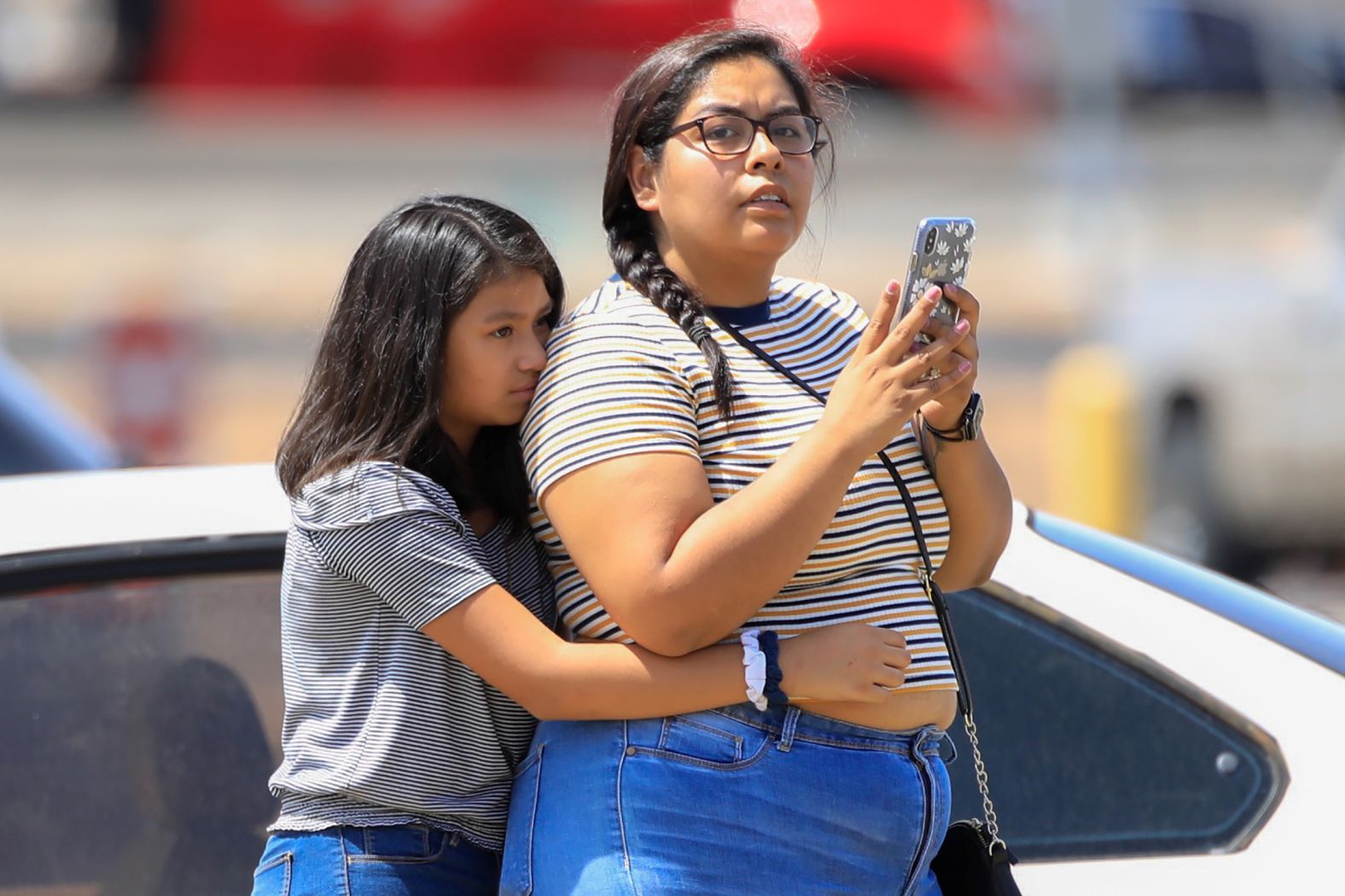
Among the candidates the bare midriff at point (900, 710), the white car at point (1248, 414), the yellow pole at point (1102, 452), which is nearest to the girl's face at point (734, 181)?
the bare midriff at point (900, 710)

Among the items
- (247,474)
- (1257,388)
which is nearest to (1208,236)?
(1257,388)

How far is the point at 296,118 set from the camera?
13391mm

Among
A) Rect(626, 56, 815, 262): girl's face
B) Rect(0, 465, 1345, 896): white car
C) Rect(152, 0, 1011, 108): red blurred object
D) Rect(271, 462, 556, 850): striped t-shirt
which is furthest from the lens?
Rect(152, 0, 1011, 108): red blurred object

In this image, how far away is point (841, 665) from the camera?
195cm

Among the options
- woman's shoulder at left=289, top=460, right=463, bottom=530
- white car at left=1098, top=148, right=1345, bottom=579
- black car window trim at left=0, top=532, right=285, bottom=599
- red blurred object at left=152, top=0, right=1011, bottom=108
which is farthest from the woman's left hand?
red blurred object at left=152, top=0, right=1011, bottom=108

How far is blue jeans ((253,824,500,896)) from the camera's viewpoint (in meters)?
2.07

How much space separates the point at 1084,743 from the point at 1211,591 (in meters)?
0.32

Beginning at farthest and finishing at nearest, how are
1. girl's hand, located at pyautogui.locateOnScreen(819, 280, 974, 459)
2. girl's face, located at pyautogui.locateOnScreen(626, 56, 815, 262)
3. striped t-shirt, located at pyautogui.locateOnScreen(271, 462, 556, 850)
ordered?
girl's face, located at pyautogui.locateOnScreen(626, 56, 815, 262)
striped t-shirt, located at pyautogui.locateOnScreen(271, 462, 556, 850)
girl's hand, located at pyautogui.locateOnScreen(819, 280, 974, 459)

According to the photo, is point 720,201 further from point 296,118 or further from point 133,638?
point 296,118

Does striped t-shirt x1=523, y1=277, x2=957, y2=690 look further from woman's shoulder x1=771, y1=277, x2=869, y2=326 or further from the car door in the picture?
the car door

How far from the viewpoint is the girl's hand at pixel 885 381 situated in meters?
1.91

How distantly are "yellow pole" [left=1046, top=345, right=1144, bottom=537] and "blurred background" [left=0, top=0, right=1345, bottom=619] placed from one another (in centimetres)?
2

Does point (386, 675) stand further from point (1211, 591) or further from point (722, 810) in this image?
point (1211, 591)

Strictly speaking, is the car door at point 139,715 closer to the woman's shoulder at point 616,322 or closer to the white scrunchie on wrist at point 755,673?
the woman's shoulder at point 616,322
